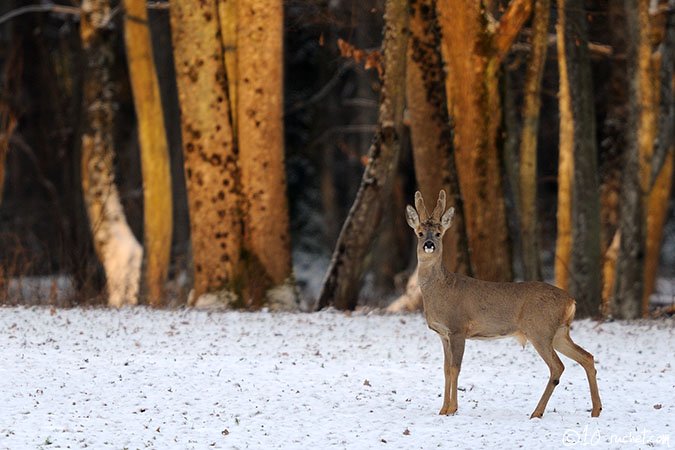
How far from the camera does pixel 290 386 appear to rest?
475 inches

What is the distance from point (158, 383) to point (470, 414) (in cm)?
276

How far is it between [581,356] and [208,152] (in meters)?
7.90

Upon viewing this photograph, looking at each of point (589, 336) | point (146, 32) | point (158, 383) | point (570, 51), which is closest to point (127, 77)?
point (146, 32)

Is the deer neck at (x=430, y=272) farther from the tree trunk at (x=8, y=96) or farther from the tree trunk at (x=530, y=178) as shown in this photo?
the tree trunk at (x=8, y=96)

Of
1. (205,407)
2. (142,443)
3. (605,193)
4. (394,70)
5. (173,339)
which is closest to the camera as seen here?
(142,443)

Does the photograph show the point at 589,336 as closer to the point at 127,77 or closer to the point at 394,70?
the point at 394,70

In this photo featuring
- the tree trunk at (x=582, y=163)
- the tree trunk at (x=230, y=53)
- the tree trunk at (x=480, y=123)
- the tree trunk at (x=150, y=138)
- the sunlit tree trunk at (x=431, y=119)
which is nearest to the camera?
the tree trunk at (x=230, y=53)

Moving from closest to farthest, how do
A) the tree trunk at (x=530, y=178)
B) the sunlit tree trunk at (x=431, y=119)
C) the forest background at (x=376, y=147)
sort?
the forest background at (x=376, y=147), the sunlit tree trunk at (x=431, y=119), the tree trunk at (x=530, y=178)

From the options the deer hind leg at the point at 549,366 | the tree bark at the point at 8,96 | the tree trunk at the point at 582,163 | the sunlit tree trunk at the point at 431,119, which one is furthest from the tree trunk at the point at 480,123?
the tree bark at the point at 8,96

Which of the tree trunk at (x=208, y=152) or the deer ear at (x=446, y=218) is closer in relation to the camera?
the deer ear at (x=446, y=218)

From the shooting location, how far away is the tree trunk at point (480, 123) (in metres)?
19.7

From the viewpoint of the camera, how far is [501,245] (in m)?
19.9

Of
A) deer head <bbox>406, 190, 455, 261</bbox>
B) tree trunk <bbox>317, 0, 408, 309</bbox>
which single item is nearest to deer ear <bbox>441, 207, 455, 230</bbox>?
deer head <bbox>406, 190, 455, 261</bbox>

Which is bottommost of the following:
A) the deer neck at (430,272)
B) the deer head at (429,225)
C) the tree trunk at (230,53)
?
the deer neck at (430,272)
